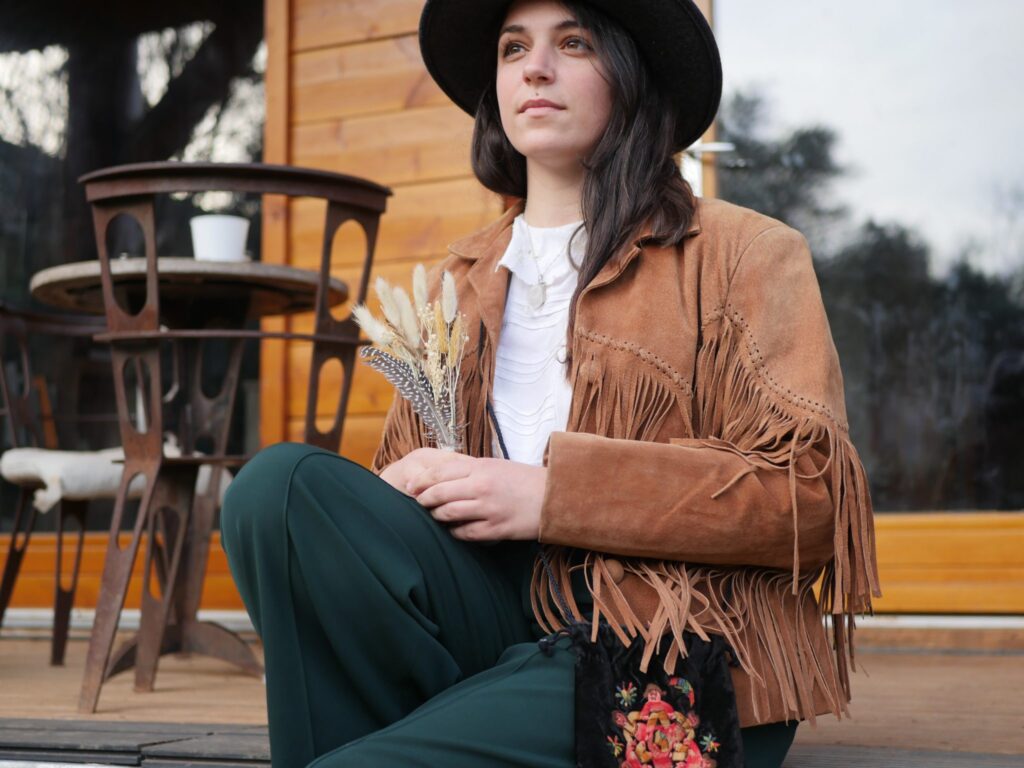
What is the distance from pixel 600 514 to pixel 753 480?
6.4 inches

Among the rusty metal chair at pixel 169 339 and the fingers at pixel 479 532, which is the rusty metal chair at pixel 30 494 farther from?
the fingers at pixel 479 532

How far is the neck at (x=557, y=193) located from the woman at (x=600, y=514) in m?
0.04

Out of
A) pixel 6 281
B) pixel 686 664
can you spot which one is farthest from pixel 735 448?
pixel 6 281

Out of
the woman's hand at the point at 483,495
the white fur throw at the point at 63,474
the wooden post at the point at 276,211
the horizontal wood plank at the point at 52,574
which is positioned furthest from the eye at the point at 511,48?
the horizontal wood plank at the point at 52,574

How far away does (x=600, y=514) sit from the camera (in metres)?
1.27

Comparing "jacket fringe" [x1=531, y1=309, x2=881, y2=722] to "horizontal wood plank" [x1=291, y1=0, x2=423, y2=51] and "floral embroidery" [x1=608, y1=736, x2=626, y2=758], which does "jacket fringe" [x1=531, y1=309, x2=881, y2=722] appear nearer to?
"floral embroidery" [x1=608, y1=736, x2=626, y2=758]

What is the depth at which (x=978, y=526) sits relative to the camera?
120 inches

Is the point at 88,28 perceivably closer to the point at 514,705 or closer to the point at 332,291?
the point at 332,291

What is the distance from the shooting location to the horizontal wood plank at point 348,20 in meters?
3.52

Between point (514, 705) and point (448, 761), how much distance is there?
87 millimetres

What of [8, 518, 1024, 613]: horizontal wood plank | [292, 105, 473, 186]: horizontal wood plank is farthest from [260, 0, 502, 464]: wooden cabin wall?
[8, 518, 1024, 613]: horizontal wood plank

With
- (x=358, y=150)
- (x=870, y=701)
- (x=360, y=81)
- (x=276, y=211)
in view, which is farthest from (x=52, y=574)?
(x=870, y=701)

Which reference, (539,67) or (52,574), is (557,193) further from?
(52,574)

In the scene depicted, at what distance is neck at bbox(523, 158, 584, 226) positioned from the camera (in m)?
1.59
